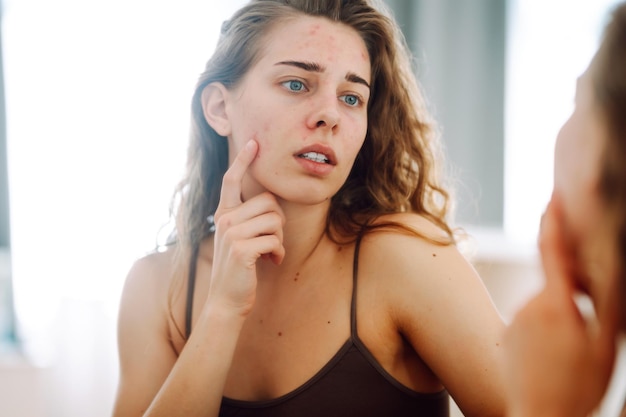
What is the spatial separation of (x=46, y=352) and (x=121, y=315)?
120 cm

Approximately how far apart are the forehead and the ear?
4.6 inches

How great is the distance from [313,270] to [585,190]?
69 centimetres

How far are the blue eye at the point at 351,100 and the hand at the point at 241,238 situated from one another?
0.17 metres

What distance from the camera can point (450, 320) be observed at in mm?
1021

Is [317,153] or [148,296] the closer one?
[317,153]

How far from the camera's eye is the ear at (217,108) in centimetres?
121

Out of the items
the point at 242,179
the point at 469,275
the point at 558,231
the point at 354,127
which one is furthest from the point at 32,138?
the point at 558,231

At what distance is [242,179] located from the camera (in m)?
1.19

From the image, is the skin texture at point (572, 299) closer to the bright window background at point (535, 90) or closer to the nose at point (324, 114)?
the nose at point (324, 114)

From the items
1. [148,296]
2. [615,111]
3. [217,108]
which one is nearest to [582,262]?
[615,111]

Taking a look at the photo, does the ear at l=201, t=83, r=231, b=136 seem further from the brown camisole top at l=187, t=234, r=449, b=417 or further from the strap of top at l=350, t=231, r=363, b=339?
the brown camisole top at l=187, t=234, r=449, b=417

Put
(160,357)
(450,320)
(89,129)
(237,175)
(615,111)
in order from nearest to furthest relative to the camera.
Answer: (615,111), (450,320), (237,175), (160,357), (89,129)

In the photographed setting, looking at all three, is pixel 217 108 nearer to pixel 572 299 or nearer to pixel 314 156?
pixel 314 156

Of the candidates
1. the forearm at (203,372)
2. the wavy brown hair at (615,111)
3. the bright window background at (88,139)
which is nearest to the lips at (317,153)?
the forearm at (203,372)
